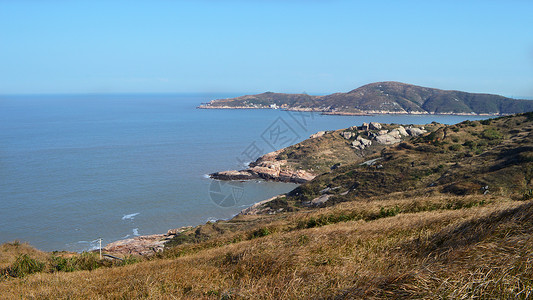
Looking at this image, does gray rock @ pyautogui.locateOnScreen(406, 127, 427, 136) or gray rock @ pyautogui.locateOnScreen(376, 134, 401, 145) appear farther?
gray rock @ pyautogui.locateOnScreen(406, 127, 427, 136)

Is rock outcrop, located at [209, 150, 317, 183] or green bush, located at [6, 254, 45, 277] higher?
green bush, located at [6, 254, 45, 277]

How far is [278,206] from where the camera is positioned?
38875mm

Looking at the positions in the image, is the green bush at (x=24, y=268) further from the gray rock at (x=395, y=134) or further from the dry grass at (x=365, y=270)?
the gray rock at (x=395, y=134)

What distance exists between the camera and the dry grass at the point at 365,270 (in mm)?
3262

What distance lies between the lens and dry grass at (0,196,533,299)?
10.7ft

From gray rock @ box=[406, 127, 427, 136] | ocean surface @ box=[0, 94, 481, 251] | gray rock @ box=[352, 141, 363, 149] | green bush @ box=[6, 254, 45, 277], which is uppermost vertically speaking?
gray rock @ box=[406, 127, 427, 136]

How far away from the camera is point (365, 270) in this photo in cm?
517

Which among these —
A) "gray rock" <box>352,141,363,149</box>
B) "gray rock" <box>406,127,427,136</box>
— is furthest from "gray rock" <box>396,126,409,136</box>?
"gray rock" <box>352,141,363,149</box>

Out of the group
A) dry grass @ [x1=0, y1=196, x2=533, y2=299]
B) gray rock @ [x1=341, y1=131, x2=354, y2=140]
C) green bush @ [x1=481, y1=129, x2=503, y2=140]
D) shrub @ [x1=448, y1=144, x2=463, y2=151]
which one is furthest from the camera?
gray rock @ [x1=341, y1=131, x2=354, y2=140]

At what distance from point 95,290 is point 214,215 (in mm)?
36569

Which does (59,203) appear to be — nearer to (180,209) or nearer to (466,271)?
(180,209)

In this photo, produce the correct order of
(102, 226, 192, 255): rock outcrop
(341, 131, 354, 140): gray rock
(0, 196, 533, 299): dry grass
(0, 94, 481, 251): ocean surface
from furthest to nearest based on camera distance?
(341, 131, 354, 140): gray rock → (0, 94, 481, 251): ocean surface → (102, 226, 192, 255): rock outcrop → (0, 196, 533, 299): dry grass

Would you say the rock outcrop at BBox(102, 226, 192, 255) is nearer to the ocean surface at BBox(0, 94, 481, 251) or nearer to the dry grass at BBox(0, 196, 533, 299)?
the ocean surface at BBox(0, 94, 481, 251)

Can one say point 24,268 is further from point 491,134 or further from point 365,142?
point 365,142
